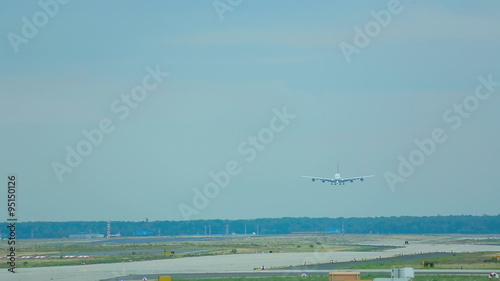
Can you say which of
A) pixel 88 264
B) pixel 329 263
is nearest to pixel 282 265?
pixel 329 263

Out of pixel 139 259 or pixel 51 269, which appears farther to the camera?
pixel 139 259

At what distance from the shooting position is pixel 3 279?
87.6m

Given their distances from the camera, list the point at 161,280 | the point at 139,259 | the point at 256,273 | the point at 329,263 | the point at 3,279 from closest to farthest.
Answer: the point at 161,280
the point at 3,279
the point at 256,273
the point at 329,263
the point at 139,259

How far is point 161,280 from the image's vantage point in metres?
75.6

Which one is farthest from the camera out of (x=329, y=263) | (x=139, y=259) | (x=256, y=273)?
(x=139, y=259)

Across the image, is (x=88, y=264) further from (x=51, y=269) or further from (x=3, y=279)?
(x=3, y=279)

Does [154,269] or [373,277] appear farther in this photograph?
[154,269]

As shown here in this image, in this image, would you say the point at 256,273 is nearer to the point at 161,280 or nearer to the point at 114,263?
the point at 161,280

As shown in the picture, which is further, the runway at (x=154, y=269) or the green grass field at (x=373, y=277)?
the runway at (x=154, y=269)

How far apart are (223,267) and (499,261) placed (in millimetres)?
30697

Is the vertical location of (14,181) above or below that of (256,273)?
above

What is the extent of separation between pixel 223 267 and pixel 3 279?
27314 mm

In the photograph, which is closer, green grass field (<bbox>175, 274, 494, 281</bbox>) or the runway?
green grass field (<bbox>175, 274, 494, 281</bbox>)

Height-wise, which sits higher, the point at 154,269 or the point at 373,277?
the point at 154,269
